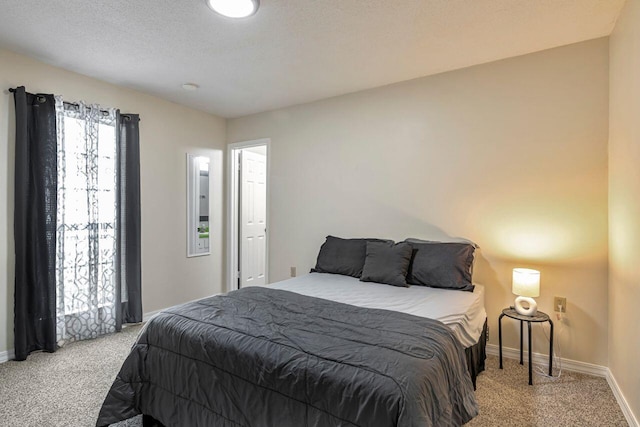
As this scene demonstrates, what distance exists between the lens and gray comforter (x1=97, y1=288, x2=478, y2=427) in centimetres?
122

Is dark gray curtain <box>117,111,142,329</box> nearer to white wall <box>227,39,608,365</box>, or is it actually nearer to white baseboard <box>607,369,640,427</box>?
white wall <box>227,39,608,365</box>

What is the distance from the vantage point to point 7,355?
2621 millimetres

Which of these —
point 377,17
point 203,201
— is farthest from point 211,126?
point 377,17

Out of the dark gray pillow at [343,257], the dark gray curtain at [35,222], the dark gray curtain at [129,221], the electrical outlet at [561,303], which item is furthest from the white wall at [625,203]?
the dark gray curtain at [35,222]

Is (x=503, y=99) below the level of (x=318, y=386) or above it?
above

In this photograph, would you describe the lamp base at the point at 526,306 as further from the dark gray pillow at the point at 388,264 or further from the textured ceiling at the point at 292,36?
the textured ceiling at the point at 292,36

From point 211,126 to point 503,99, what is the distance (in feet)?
11.0

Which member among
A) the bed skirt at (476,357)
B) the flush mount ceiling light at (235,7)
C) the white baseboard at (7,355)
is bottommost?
the white baseboard at (7,355)

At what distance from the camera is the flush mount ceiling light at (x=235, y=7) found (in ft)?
6.45

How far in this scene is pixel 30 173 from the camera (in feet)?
8.82

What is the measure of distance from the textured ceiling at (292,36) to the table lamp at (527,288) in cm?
171

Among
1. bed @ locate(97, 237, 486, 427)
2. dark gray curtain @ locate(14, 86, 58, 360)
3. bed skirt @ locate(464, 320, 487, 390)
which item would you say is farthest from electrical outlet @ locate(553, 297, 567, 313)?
dark gray curtain @ locate(14, 86, 58, 360)

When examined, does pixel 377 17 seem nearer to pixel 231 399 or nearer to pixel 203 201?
pixel 231 399

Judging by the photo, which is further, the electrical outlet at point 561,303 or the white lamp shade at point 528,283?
the electrical outlet at point 561,303
